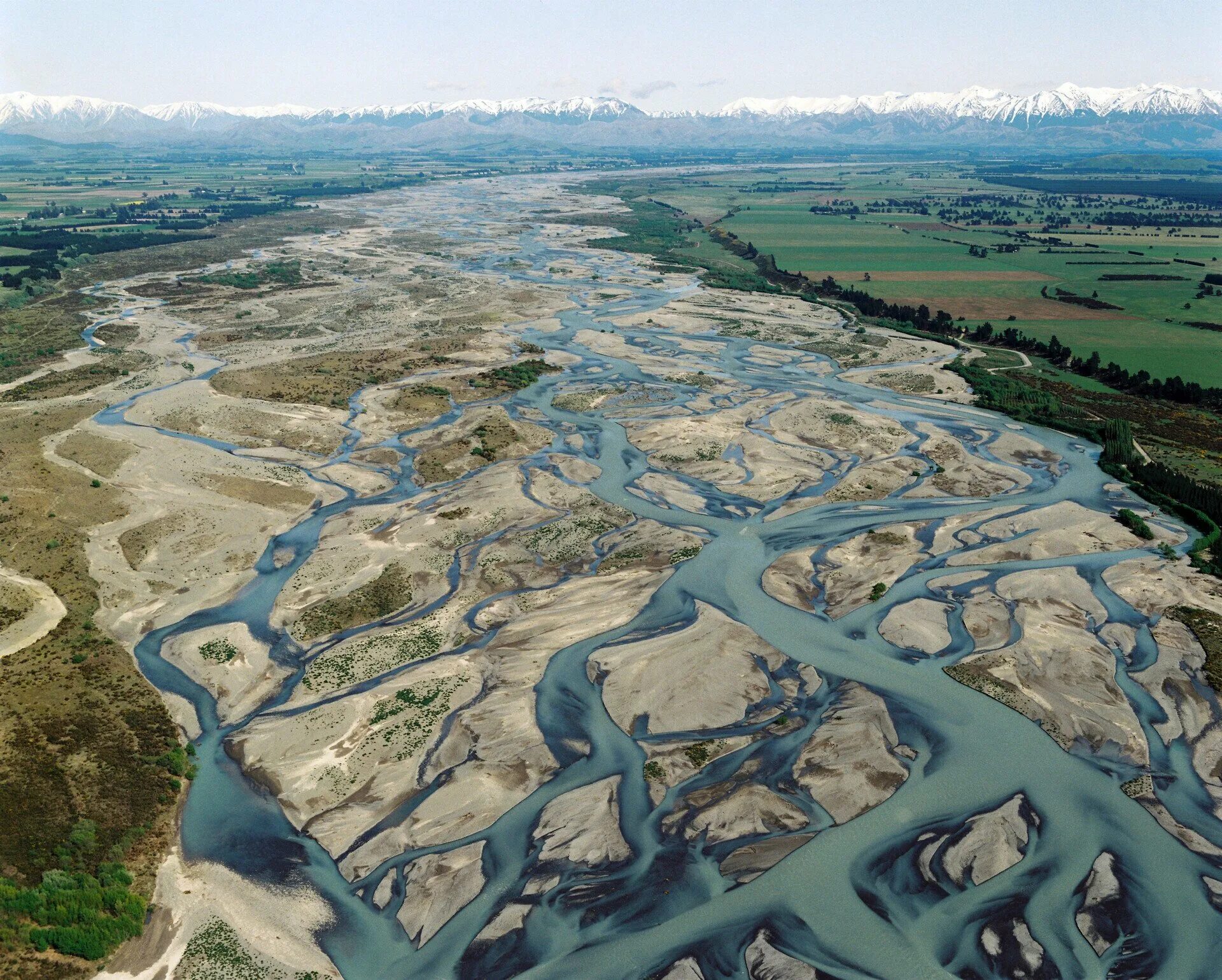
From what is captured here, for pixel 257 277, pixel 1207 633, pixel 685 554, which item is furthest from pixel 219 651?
pixel 257 277

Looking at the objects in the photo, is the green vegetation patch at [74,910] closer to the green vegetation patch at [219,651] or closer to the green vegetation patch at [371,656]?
the green vegetation patch at [371,656]

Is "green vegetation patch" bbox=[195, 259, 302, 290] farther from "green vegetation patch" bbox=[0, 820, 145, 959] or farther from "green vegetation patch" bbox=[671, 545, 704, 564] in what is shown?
"green vegetation patch" bbox=[0, 820, 145, 959]

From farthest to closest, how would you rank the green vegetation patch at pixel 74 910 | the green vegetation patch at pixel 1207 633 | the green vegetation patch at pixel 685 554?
the green vegetation patch at pixel 685 554
the green vegetation patch at pixel 1207 633
the green vegetation patch at pixel 74 910

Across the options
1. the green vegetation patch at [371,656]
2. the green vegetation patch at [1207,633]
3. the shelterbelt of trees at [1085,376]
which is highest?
the shelterbelt of trees at [1085,376]

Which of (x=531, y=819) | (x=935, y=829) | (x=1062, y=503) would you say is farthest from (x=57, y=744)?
(x=1062, y=503)

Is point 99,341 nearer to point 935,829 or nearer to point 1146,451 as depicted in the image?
point 935,829

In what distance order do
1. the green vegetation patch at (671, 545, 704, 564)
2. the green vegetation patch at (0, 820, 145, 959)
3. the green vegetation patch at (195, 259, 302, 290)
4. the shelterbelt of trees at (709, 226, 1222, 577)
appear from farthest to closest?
the green vegetation patch at (195, 259, 302, 290) < the shelterbelt of trees at (709, 226, 1222, 577) < the green vegetation patch at (671, 545, 704, 564) < the green vegetation patch at (0, 820, 145, 959)

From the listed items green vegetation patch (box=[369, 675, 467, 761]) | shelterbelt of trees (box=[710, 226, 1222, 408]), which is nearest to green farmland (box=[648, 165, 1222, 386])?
shelterbelt of trees (box=[710, 226, 1222, 408])

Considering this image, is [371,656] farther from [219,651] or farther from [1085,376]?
[1085,376]

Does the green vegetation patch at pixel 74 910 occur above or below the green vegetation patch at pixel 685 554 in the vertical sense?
below

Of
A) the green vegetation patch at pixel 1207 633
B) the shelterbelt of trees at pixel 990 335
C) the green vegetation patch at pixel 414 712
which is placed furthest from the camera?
the shelterbelt of trees at pixel 990 335

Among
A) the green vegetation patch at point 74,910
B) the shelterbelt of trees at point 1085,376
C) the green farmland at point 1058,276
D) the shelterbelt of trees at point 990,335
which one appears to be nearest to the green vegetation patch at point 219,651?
the green vegetation patch at point 74,910
